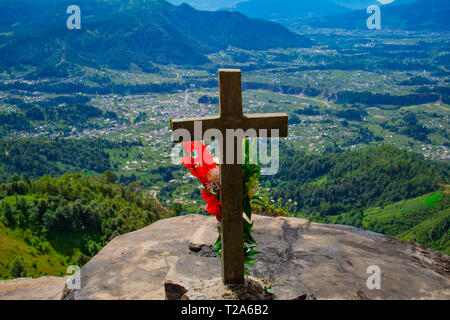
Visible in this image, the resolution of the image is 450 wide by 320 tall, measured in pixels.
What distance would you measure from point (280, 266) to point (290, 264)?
215 millimetres

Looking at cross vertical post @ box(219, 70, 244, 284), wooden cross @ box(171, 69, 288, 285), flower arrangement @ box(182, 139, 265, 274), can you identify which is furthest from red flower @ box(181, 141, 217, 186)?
cross vertical post @ box(219, 70, 244, 284)

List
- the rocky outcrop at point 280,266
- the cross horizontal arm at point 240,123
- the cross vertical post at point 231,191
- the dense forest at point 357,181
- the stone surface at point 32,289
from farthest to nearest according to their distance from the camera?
1. the dense forest at point 357,181
2. the stone surface at point 32,289
3. the rocky outcrop at point 280,266
4. the cross horizontal arm at point 240,123
5. the cross vertical post at point 231,191

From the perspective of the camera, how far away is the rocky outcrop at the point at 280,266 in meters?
6.23

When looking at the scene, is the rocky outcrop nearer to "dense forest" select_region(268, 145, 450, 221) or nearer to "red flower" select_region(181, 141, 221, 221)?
"red flower" select_region(181, 141, 221, 221)

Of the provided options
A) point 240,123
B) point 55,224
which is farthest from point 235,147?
point 55,224

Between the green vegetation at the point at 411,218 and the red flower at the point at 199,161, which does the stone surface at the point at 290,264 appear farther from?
the green vegetation at the point at 411,218

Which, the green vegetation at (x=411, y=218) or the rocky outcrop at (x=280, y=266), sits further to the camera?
the green vegetation at (x=411, y=218)

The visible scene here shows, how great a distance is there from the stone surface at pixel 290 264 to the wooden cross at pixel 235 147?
2.04ft

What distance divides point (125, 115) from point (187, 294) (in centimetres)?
15167

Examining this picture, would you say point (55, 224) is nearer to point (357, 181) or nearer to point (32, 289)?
point (32, 289)

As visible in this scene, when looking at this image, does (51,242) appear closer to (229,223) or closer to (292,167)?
(229,223)

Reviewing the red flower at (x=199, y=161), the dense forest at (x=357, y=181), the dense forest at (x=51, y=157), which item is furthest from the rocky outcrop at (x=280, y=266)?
the dense forest at (x=51, y=157)

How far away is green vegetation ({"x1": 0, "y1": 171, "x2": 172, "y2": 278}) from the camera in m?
19.2

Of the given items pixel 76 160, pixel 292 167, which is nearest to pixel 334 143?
pixel 292 167
